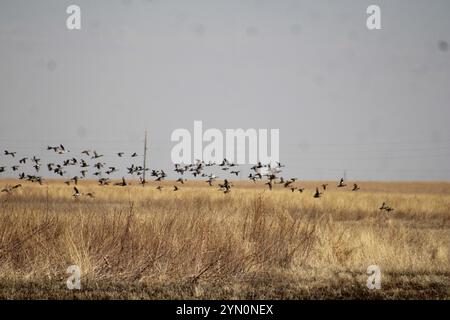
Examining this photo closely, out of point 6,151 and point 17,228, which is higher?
point 6,151

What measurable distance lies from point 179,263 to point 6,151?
10534mm

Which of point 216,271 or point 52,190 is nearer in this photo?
point 216,271

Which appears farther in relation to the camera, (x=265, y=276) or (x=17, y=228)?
(x=17, y=228)

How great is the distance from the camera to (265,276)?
1072 centimetres

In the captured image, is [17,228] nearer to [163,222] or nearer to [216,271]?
[163,222]
